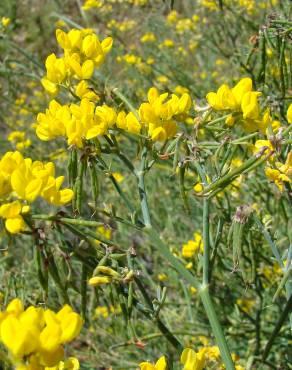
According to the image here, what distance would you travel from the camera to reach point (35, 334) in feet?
2.24

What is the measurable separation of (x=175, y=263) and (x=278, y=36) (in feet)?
2.34

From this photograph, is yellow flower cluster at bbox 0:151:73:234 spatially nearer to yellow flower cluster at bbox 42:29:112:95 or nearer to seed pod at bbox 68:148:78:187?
seed pod at bbox 68:148:78:187

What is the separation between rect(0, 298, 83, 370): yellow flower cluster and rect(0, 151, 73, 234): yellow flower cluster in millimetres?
156

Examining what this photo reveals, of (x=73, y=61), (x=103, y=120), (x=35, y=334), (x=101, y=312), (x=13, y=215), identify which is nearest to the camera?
(x=35, y=334)

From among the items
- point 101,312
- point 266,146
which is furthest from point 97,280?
point 101,312

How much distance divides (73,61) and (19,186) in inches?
15.9

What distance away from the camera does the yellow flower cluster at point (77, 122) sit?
1.01 meters

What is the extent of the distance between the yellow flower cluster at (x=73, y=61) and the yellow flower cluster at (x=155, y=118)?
0.16 metres

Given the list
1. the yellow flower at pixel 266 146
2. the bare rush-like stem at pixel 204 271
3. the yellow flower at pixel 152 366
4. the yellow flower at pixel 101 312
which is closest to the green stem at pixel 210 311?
the bare rush-like stem at pixel 204 271

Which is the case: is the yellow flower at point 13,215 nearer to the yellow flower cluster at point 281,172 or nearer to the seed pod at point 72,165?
the seed pod at point 72,165

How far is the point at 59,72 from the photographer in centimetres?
117

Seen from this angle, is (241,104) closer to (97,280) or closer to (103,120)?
(103,120)

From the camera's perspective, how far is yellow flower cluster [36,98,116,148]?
101cm

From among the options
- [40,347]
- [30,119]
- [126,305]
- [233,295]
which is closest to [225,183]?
[126,305]
